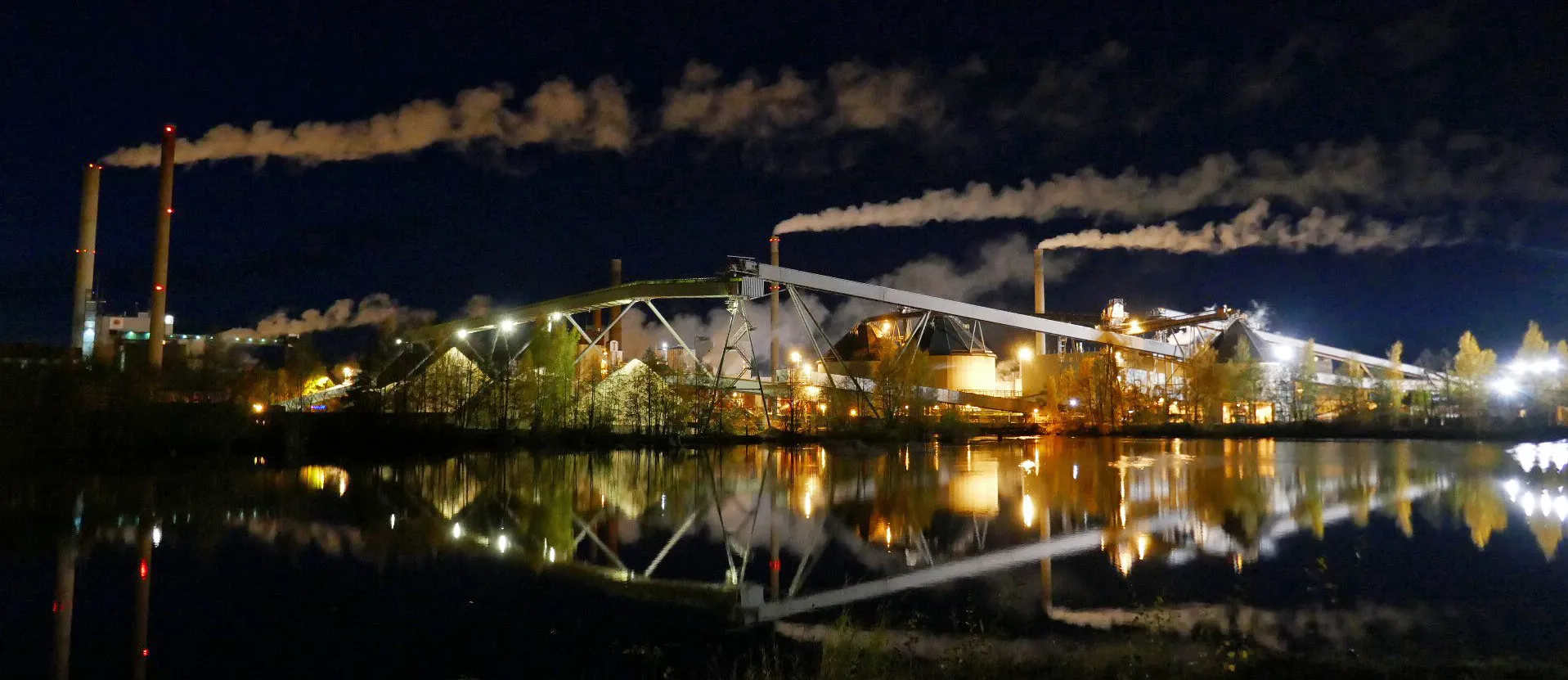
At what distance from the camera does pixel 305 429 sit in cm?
3672

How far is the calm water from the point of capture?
9.08 metres

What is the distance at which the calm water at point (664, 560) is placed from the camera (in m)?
9.08

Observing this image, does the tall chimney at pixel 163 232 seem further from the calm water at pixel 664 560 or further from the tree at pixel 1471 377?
the tree at pixel 1471 377

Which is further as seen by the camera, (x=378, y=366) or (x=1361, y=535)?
(x=378, y=366)

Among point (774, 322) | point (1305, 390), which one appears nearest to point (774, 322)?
point (774, 322)

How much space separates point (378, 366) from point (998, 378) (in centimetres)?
5306

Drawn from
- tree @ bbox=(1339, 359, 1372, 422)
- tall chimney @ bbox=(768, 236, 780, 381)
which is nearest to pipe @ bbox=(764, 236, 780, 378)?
tall chimney @ bbox=(768, 236, 780, 381)

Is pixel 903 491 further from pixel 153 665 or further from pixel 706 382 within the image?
pixel 706 382

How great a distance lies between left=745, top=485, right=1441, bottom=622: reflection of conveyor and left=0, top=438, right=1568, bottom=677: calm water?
94mm

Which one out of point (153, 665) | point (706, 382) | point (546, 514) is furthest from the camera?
point (706, 382)

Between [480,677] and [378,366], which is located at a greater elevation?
[378,366]

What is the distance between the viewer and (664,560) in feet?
44.3

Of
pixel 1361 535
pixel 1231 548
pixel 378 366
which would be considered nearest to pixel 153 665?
pixel 1231 548

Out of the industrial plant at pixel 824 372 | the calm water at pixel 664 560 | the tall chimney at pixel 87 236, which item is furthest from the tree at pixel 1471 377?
the tall chimney at pixel 87 236
